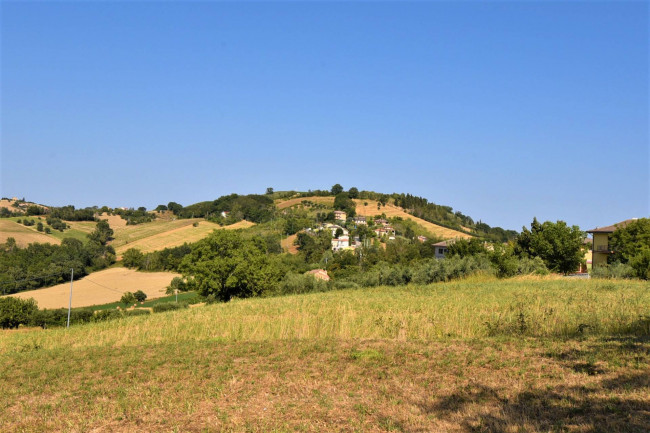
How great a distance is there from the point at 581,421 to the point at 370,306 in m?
12.7

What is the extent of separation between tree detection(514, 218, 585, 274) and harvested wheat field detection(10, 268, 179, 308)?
2325 inches

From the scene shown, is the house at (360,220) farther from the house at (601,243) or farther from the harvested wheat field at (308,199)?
the house at (601,243)

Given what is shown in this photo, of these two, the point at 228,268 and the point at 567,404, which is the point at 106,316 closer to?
the point at 228,268

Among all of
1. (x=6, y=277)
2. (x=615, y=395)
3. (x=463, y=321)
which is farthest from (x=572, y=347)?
(x=6, y=277)

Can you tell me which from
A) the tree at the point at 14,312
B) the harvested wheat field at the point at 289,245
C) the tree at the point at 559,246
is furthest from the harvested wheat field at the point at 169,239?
the tree at the point at 559,246

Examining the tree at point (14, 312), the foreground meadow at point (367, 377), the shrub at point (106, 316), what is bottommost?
the tree at point (14, 312)

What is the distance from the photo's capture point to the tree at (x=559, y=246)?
172ft

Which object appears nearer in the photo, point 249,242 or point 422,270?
point 422,270

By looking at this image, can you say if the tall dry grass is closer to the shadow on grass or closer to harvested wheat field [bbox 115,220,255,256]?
the shadow on grass

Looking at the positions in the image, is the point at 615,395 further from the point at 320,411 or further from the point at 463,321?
the point at 463,321

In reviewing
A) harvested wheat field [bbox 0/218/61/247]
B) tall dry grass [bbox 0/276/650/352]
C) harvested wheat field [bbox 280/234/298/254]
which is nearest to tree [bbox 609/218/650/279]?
tall dry grass [bbox 0/276/650/352]

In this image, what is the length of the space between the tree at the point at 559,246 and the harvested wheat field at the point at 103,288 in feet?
194

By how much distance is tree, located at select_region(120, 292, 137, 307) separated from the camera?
73537 millimetres

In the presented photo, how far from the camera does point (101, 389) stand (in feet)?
30.6
